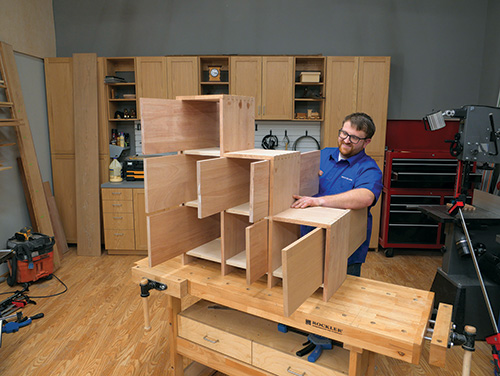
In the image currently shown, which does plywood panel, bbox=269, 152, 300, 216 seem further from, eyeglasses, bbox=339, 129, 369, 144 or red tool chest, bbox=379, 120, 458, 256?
red tool chest, bbox=379, 120, 458, 256

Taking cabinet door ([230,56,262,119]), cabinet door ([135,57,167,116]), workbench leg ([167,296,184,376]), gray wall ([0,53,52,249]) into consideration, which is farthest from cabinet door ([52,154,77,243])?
workbench leg ([167,296,184,376])

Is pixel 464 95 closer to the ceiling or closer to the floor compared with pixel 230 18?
closer to the floor

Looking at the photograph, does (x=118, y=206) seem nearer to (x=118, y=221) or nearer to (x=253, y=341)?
(x=118, y=221)

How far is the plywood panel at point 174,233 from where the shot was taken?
180 cm

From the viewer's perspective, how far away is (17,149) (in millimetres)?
4043

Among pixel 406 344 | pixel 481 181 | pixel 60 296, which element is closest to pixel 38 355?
pixel 60 296

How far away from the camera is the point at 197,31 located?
16.0 ft

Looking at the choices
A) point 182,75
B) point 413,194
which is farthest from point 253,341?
point 182,75

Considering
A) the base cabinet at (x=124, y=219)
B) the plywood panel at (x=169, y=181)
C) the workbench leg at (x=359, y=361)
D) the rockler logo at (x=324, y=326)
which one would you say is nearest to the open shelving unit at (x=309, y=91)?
the base cabinet at (x=124, y=219)

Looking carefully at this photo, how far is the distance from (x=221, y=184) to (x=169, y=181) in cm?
31

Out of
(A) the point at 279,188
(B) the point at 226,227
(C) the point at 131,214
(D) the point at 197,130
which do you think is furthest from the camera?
(C) the point at 131,214

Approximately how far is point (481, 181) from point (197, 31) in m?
3.89

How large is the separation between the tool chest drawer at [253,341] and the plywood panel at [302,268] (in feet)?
1.37

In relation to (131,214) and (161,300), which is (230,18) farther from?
(161,300)
